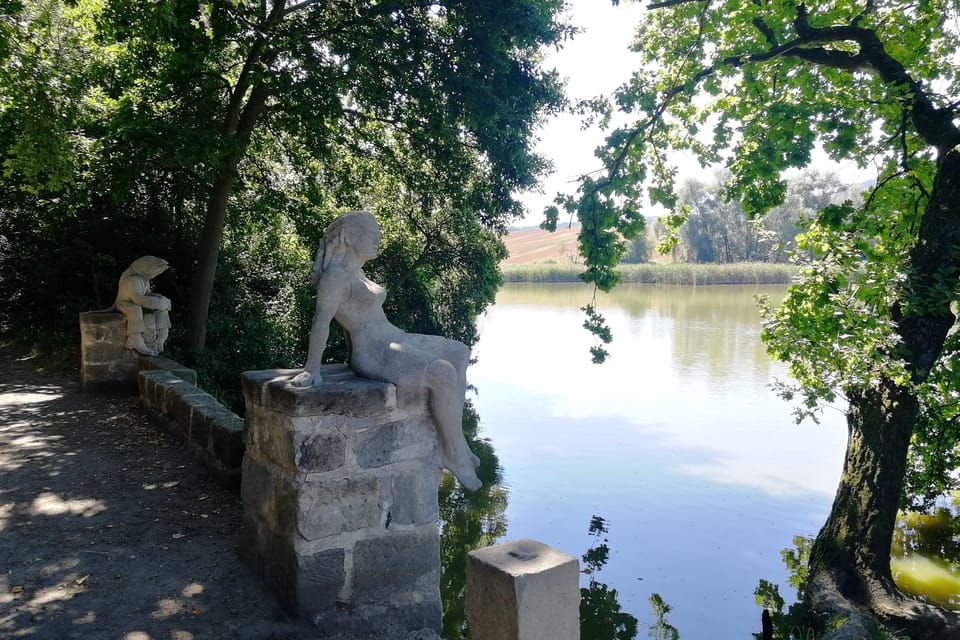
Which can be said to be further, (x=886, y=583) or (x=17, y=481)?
(x=886, y=583)

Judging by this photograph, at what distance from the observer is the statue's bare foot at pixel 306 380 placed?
9.07 ft

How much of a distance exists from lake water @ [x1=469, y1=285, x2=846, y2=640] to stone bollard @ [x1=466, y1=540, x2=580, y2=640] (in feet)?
15.0

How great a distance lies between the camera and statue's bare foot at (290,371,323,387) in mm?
2766

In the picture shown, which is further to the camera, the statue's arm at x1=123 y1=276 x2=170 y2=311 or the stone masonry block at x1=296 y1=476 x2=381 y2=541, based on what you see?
the statue's arm at x1=123 y1=276 x2=170 y2=311

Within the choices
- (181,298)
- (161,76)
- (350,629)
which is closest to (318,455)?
(350,629)

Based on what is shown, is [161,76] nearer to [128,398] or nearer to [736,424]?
[128,398]

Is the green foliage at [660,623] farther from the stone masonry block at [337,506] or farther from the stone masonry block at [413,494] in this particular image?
the stone masonry block at [337,506]

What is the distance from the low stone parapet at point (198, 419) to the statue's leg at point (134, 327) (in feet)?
2.62

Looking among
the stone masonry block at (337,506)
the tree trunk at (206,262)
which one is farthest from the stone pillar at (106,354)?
the stone masonry block at (337,506)

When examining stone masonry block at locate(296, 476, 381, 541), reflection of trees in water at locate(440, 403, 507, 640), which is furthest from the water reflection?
stone masonry block at locate(296, 476, 381, 541)

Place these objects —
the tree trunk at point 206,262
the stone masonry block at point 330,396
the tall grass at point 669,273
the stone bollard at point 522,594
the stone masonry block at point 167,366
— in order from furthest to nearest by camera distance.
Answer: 1. the tall grass at point 669,273
2. the tree trunk at point 206,262
3. the stone masonry block at point 167,366
4. the stone masonry block at point 330,396
5. the stone bollard at point 522,594

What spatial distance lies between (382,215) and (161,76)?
17.6 feet

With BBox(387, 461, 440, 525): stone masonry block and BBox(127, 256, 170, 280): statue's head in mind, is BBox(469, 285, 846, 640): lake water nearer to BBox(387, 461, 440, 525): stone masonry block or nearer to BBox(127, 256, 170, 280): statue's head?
BBox(387, 461, 440, 525): stone masonry block

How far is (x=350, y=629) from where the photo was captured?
280 centimetres
